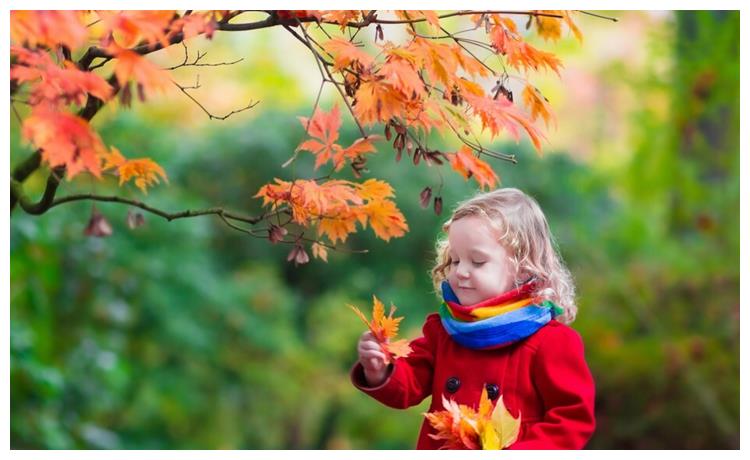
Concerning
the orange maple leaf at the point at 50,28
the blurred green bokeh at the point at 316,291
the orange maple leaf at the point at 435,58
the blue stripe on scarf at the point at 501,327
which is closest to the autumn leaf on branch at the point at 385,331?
the blue stripe on scarf at the point at 501,327

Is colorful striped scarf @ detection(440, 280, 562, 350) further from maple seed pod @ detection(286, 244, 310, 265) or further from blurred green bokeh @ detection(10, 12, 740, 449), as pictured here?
blurred green bokeh @ detection(10, 12, 740, 449)

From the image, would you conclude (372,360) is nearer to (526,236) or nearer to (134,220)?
(526,236)

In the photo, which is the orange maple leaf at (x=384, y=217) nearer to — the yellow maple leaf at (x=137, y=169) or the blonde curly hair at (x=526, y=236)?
the blonde curly hair at (x=526, y=236)

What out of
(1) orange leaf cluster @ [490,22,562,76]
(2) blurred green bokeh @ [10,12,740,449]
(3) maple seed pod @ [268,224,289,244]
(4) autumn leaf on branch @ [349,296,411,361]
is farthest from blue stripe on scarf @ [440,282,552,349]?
(2) blurred green bokeh @ [10,12,740,449]

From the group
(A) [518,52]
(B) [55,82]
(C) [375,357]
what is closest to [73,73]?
(B) [55,82]

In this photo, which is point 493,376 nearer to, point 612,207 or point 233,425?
point 233,425

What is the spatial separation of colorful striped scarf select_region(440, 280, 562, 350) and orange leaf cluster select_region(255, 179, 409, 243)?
234 mm

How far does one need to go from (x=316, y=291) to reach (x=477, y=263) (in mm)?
6327

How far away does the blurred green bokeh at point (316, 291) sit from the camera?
504 cm

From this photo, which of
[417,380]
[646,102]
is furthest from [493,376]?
[646,102]

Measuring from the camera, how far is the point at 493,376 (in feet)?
6.70

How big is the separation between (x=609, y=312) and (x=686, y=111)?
3.69 feet

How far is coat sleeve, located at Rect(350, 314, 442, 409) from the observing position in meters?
2.08

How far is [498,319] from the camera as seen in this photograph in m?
2.00
